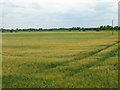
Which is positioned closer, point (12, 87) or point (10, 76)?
point (12, 87)

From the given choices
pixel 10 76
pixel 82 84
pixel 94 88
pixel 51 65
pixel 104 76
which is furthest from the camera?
pixel 51 65

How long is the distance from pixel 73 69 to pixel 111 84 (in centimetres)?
443

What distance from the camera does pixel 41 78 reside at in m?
11.2

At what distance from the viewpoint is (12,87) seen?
965 cm

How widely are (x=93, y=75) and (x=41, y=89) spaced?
393 cm

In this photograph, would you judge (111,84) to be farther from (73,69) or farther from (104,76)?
(73,69)

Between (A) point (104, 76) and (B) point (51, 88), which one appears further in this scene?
(A) point (104, 76)

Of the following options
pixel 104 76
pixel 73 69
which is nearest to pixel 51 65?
pixel 73 69

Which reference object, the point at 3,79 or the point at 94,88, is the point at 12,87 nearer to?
the point at 3,79

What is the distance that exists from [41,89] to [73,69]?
480 centimetres

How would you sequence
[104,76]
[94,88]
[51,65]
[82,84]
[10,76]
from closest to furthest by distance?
[94,88]
[82,84]
[104,76]
[10,76]
[51,65]

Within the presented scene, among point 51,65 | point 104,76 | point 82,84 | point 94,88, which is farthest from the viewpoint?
point 51,65

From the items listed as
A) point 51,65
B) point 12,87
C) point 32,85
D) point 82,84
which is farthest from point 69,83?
point 51,65

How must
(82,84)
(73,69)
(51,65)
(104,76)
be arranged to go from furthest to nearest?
(51,65) → (73,69) → (104,76) → (82,84)
